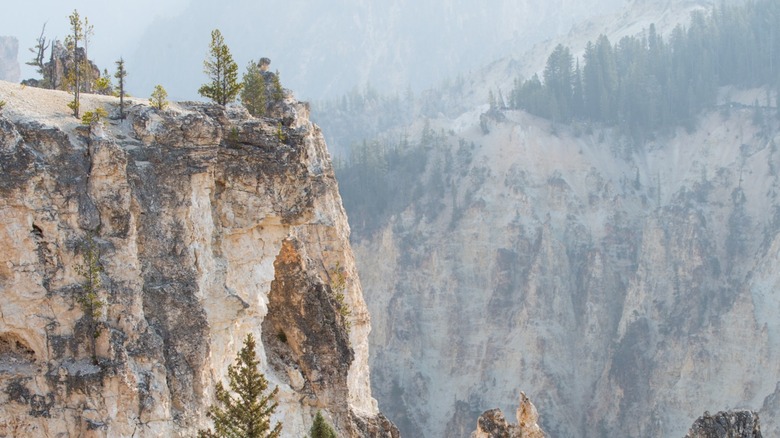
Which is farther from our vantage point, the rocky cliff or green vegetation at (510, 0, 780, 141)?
green vegetation at (510, 0, 780, 141)

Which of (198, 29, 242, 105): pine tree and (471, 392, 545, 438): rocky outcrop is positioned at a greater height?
(198, 29, 242, 105): pine tree

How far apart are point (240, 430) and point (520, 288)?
94.5 m

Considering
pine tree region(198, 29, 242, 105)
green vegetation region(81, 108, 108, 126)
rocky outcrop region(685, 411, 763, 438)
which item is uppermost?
pine tree region(198, 29, 242, 105)

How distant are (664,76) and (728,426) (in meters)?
113

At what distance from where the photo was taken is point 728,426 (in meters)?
48.2

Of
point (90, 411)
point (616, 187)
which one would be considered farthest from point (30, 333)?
point (616, 187)

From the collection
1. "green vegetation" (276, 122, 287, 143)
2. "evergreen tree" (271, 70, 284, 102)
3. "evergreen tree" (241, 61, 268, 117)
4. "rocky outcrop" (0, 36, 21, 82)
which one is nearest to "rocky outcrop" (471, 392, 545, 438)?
"green vegetation" (276, 122, 287, 143)

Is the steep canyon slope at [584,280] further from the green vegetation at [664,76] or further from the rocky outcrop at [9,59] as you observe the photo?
the rocky outcrop at [9,59]

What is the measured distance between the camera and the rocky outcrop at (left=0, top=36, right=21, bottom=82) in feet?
569

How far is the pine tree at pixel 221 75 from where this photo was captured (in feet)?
161

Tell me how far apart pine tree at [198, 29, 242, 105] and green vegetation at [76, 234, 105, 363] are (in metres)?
14.8

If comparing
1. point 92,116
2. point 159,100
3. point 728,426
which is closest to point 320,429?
point 159,100

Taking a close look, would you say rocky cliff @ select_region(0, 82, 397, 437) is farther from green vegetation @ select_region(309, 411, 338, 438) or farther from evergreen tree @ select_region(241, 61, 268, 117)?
evergreen tree @ select_region(241, 61, 268, 117)

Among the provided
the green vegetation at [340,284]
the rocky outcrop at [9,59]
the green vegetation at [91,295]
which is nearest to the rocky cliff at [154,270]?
the green vegetation at [91,295]
